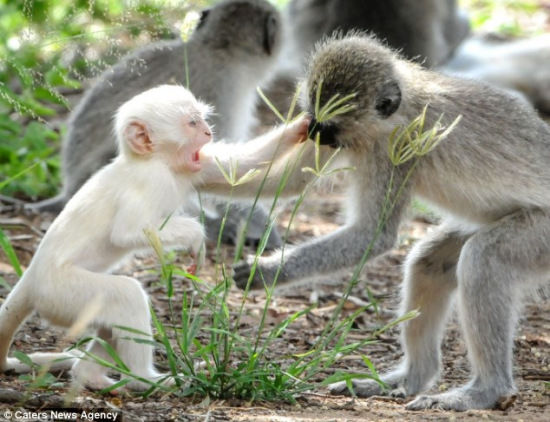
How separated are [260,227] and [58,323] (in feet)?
14.7

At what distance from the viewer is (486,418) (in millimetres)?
4566

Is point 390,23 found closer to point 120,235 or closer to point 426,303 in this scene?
point 426,303

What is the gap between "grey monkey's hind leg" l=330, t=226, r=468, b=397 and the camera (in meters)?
5.44

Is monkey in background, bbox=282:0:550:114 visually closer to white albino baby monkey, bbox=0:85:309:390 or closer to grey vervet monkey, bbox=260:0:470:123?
grey vervet monkey, bbox=260:0:470:123

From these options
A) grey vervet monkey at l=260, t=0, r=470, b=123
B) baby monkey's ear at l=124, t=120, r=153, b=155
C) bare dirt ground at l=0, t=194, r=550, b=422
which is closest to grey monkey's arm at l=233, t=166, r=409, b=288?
bare dirt ground at l=0, t=194, r=550, b=422

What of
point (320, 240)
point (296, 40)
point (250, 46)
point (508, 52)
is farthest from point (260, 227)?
point (508, 52)

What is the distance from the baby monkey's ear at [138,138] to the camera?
14.6 ft

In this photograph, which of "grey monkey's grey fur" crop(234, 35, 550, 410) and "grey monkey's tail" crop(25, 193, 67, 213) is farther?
"grey monkey's tail" crop(25, 193, 67, 213)

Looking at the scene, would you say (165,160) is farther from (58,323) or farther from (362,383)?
(362,383)

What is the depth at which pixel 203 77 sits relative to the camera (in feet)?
30.0

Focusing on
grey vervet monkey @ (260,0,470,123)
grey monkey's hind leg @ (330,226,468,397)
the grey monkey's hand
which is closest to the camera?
the grey monkey's hand

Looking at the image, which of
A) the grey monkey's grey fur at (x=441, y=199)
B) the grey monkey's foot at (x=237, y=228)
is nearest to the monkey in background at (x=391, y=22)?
the grey monkey's foot at (x=237, y=228)

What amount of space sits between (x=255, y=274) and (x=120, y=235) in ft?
3.29

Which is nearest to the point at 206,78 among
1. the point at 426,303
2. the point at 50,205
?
the point at 50,205
